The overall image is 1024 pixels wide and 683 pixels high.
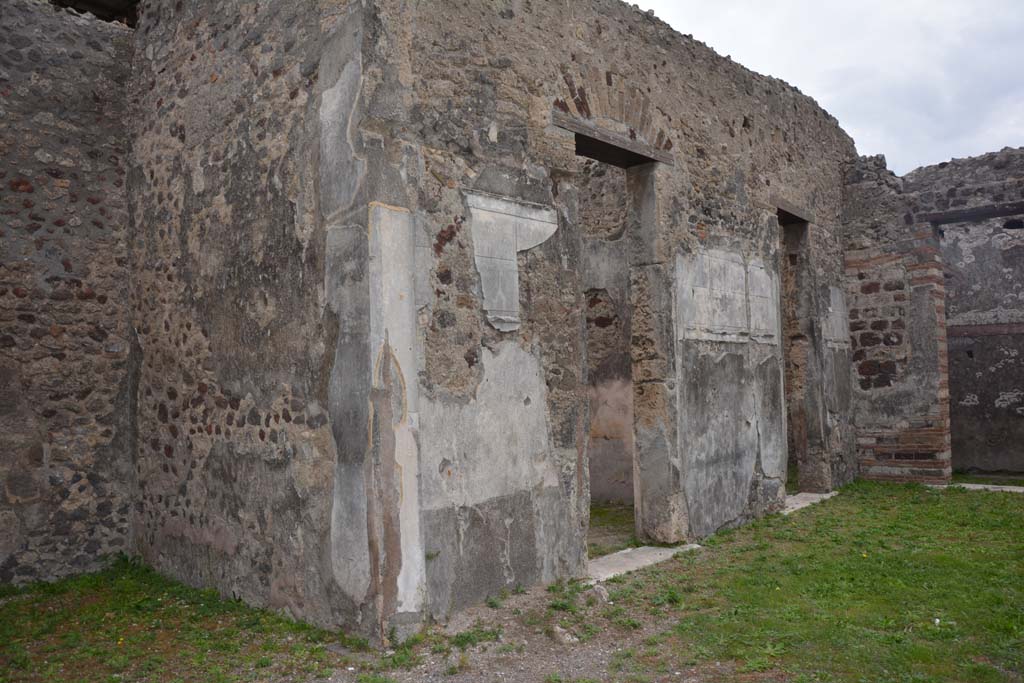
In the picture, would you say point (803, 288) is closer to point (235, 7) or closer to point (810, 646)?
point (810, 646)

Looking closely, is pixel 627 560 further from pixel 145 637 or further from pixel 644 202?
pixel 145 637

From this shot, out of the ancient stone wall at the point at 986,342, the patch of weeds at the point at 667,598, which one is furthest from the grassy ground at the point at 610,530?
the ancient stone wall at the point at 986,342

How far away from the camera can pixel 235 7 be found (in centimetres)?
478

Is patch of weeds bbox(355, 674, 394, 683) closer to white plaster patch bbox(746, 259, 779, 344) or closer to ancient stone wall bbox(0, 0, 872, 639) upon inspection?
ancient stone wall bbox(0, 0, 872, 639)

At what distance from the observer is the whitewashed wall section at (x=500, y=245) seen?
14.9 feet

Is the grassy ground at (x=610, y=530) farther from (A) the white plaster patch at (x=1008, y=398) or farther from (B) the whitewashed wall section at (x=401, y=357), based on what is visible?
(A) the white plaster patch at (x=1008, y=398)

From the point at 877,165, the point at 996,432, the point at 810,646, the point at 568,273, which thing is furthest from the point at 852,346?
the point at 810,646

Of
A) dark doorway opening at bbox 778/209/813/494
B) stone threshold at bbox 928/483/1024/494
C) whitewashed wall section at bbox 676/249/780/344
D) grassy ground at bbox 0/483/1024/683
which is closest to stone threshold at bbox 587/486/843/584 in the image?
grassy ground at bbox 0/483/1024/683

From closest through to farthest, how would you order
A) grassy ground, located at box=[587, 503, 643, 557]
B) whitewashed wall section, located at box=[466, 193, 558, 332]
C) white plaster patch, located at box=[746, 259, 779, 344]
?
whitewashed wall section, located at box=[466, 193, 558, 332]
grassy ground, located at box=[587, 503, 643, 557]
white plaster patch, located at box=[746, 259, 779, 344]

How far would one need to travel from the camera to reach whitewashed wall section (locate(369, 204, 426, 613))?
3910 millimetres

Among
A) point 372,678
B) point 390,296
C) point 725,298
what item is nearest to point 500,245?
point 390,296

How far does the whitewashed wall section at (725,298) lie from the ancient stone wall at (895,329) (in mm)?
2531

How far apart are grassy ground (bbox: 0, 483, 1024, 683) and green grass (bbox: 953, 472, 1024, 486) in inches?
165

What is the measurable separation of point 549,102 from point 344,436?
2572 mm
